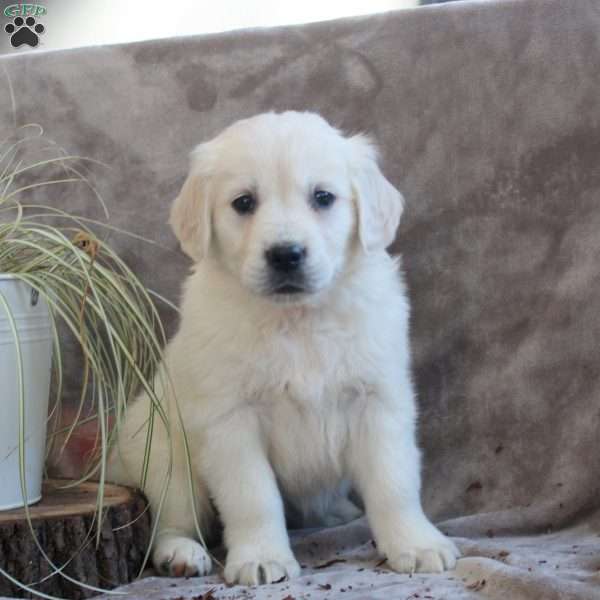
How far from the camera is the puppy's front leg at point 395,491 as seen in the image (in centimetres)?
199

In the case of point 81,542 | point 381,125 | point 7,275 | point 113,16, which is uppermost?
point 113,16

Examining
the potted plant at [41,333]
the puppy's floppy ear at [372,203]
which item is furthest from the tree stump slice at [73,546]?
the puppy's floppy ear at [372,203]

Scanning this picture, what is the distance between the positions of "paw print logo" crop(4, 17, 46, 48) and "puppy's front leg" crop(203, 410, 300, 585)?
2.49m

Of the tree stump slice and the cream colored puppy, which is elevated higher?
the cream colored puppy

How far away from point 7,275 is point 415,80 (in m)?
1.32

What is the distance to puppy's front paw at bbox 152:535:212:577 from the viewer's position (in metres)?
2.08

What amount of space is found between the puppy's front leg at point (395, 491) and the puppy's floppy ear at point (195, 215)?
56cm

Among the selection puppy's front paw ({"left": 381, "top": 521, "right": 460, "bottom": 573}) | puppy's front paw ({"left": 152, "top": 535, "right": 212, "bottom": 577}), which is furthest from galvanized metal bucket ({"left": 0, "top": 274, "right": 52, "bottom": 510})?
puppy's front paw ({"left": 381, "top": 521, "right": 460, "bottom": 573})

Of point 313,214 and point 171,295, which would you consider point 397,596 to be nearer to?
point 313,214

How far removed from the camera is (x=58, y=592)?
76.6 inches

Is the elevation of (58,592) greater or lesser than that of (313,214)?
lesser

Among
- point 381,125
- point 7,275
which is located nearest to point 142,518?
Answer: point 7,275

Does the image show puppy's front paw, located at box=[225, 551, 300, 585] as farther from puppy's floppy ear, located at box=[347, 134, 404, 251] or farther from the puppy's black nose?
puppy's floppy ear, located at box=[347, 134, 404, 251]

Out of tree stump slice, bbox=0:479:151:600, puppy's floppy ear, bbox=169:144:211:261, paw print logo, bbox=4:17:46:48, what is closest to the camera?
tree stump slice, bbox=0:479:151:600
